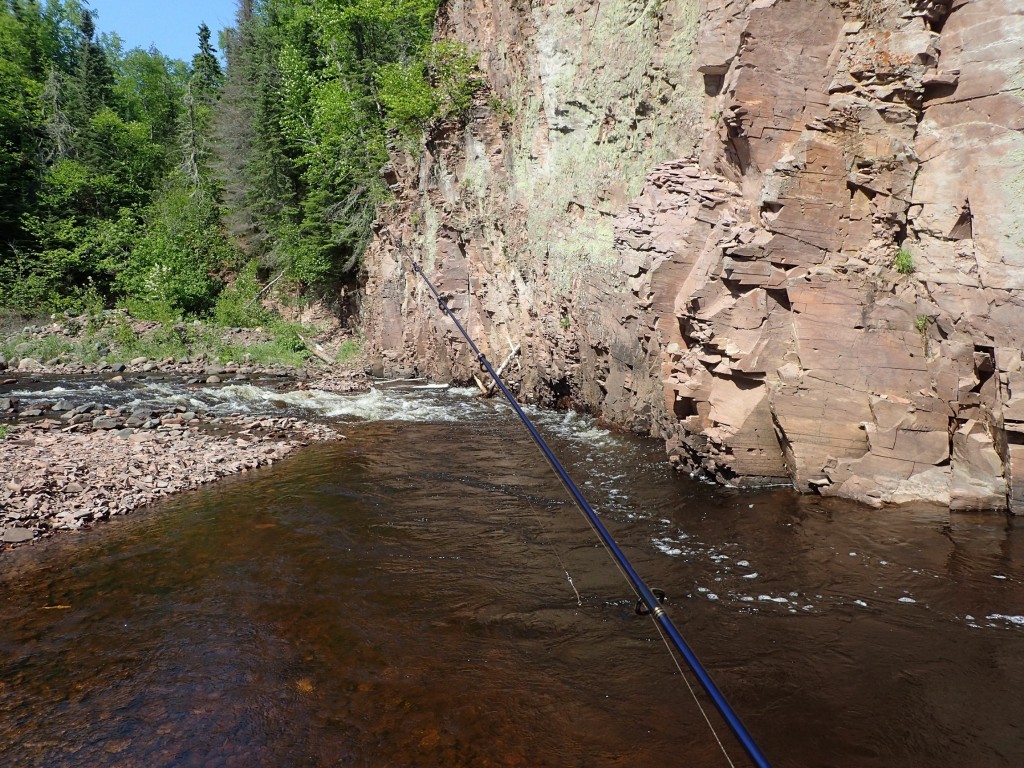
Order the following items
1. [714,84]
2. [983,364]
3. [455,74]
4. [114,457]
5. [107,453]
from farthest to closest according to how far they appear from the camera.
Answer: [455,74] → [107,453] → [114,457] → [714,84] → [983,364]

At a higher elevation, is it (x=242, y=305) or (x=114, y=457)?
(x=242, y=305)

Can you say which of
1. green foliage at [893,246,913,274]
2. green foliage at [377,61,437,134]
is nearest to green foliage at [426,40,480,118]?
green foliage at [377,61,437,134]

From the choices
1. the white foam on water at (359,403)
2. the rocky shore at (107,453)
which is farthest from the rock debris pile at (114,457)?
the white foam on water at (359,403)

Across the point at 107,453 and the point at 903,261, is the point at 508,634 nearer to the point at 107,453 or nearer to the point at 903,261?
the point at 903,261

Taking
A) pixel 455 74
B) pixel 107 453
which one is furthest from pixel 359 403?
pixel 455 74

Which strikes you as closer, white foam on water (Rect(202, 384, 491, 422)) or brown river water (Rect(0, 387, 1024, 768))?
brown river water (Rect(0, 387, 1024, 768))

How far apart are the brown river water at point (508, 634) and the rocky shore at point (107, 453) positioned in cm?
62

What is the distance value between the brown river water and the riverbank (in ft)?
2.84

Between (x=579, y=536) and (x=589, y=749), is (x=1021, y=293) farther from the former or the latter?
(x=589, y=749)

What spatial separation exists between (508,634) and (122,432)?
10249mm

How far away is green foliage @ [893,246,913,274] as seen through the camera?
324 inches

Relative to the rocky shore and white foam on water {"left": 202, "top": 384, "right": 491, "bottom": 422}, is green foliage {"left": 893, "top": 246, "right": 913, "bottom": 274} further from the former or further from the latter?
the rocky shore

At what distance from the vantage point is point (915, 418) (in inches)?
305

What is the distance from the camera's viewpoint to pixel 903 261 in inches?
325
